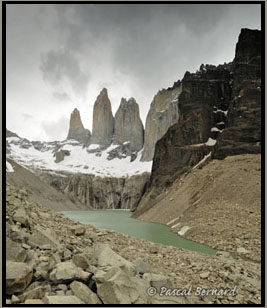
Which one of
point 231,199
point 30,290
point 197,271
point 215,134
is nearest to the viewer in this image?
point 30,290

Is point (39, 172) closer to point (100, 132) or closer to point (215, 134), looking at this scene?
point (100, 132)

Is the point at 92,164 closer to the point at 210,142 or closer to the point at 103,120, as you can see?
the point at 103,120

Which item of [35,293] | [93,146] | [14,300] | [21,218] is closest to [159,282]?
[35,293]

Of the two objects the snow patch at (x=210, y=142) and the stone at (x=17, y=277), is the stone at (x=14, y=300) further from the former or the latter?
the snow patch at (x=210, y=142)

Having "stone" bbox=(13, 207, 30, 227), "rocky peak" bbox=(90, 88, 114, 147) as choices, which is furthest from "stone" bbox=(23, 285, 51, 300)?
"rocky peak" bbox=(90, 88, 114, 147)

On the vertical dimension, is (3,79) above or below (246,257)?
above

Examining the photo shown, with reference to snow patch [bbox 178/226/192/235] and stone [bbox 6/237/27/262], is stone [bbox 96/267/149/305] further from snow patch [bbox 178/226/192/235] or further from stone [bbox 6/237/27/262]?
snow patch [bbox 178/226/192/235]

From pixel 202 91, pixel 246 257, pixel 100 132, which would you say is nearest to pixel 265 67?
pixel 246 257
